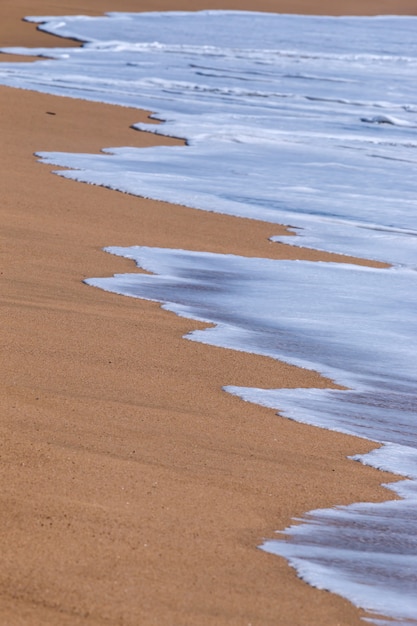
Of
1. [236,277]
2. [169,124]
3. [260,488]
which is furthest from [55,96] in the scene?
[260,488]

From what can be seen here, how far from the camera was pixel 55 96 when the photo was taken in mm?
16344

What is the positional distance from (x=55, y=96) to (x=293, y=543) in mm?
13749

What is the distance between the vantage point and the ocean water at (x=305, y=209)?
3656mm

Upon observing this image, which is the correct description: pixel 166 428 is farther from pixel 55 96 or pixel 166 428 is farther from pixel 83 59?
pixel 83 59

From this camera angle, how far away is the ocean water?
3656 mm

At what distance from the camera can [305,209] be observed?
10.5 meters

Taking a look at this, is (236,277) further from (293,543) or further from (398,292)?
(293,543)

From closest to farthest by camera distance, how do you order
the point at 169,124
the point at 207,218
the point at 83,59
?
the point at 207,218
the point at 169,124
the point at 83,59

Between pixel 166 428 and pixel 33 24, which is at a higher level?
pixel 33 24

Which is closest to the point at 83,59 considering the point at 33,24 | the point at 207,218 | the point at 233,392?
the point at 33,24

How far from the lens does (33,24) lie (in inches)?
1095

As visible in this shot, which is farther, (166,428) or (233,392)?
(233,392)

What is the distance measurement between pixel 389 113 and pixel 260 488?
589 inches

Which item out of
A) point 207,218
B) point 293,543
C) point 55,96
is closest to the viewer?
point 293,543
